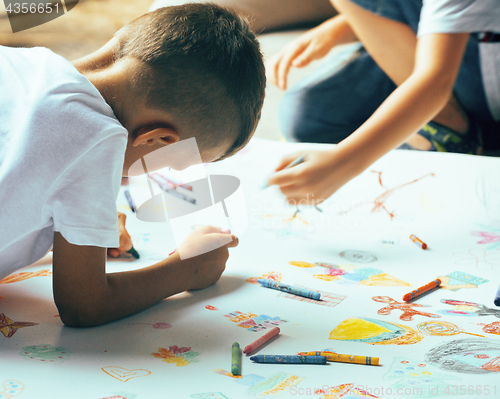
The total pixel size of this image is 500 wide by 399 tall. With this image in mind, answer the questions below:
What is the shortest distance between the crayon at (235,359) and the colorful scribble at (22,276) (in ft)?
0.87

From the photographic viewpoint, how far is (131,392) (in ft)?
1.12

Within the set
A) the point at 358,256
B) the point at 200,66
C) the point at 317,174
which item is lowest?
the point at 358,256

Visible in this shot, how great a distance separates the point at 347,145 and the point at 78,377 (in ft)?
1.47

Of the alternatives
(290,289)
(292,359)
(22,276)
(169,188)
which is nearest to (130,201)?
(169,188)

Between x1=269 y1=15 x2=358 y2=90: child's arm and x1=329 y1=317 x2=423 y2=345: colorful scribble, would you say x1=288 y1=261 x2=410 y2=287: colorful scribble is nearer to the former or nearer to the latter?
x1=329 y1=317 x2=423 y2=345: colorful scribble

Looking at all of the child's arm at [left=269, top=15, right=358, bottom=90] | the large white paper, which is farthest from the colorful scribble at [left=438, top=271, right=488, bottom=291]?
the child's arm at [left=269, top=15, right=358, bottom=90]

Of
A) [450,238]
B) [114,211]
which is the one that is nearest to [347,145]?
[450,238]

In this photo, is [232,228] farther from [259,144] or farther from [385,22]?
[385,22]

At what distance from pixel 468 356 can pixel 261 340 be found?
178 mm

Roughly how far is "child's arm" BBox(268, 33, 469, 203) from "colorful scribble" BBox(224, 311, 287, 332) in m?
0.23

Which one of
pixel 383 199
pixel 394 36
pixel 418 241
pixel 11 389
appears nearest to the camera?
pixel 11 389

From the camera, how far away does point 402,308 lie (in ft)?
1.61

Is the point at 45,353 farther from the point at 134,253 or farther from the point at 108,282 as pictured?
the point at 134,253

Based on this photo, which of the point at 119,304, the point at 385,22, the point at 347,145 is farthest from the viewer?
the point at 385,22
